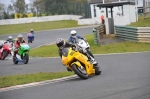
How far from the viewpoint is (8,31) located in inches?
2383

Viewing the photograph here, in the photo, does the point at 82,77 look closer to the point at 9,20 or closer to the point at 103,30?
the point at 103,30

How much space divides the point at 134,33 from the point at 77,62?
14.0m

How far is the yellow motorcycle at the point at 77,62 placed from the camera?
12.1 meters

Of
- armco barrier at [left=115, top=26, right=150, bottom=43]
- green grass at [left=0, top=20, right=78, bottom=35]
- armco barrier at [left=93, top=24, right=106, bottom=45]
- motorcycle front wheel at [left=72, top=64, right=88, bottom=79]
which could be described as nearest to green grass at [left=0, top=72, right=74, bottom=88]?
motorcycle front wheel at [left=72, top=64, right=88, bottom=79]

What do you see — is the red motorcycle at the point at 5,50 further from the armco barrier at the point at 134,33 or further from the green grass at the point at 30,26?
the green grass at the point at 30,26

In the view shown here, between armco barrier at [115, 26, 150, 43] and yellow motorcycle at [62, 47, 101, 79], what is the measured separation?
1244cm

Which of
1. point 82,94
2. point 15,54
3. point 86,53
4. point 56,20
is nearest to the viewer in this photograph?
point 82,94

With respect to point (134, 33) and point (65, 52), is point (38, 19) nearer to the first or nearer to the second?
point (134, 33)

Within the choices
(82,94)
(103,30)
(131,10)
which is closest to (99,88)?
(82,94)

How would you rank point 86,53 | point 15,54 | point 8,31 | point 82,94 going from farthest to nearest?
point 8,31 → point 15,54 → point 86,53 → point 82,94

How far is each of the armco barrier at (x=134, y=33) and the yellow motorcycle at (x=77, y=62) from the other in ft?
40.8

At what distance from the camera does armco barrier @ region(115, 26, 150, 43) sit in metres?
24.6

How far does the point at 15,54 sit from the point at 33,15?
52721 mm

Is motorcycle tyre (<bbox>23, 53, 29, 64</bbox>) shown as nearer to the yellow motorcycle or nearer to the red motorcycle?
the red motorcycle
